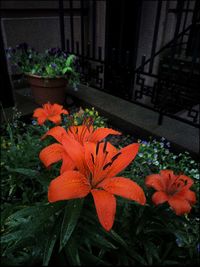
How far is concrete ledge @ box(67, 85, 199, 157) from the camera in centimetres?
243

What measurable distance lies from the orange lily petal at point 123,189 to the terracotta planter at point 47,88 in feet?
7.46

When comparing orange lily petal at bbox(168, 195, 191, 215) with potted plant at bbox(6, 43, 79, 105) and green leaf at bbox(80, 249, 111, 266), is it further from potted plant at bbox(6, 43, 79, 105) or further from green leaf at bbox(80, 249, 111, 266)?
potted plant at bbox(6, 43, 79, 105)

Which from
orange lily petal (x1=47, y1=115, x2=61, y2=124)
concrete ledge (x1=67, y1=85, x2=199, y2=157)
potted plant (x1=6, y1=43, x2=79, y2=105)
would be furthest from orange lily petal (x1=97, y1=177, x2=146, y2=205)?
potted plant (x1=6, y1=43, x2=79, y2=105)

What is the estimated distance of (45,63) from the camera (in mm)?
2969

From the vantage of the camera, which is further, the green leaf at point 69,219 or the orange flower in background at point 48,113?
the orange flower in background at point 48,113

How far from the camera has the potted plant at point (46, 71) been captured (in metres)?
2.84

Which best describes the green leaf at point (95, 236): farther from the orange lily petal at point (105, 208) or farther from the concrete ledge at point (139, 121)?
the concrete ledge at point (139, 121)

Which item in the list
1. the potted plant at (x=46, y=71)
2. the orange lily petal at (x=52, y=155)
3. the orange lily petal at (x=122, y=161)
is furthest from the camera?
the potted plant at (x=46, y=71)

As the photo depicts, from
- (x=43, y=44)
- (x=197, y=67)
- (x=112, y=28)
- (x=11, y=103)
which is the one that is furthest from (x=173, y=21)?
(x=11, y=103)

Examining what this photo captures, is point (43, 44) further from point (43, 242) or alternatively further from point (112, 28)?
point (43, 242)

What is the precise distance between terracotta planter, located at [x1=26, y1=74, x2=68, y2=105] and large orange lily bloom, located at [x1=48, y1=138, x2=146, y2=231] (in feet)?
7.13

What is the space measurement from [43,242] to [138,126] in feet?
6.16

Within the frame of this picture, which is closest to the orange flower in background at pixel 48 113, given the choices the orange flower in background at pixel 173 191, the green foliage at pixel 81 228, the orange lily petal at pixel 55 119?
the orange lily petal at pixel 55 119

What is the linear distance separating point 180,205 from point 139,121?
5.66 ft
